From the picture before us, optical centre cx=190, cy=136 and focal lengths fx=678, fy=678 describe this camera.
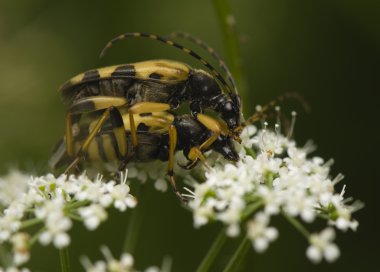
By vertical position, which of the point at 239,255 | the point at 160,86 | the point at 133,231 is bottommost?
the point at 133,231

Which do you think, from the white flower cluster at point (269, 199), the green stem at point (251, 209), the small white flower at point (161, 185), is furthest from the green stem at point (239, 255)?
the small white flower at point (161, 185)

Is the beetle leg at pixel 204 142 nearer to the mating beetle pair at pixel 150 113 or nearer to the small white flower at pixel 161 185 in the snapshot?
the mating beetle pair at pixel 150 113

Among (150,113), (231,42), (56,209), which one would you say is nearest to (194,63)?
(231,42)

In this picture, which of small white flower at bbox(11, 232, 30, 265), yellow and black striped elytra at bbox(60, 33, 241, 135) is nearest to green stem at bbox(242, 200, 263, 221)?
small white flower at bbox(11, 232, 30, 265)

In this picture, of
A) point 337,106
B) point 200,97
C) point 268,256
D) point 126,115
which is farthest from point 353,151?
point 126,115

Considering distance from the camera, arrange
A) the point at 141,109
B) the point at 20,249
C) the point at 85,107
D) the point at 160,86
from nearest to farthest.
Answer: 1. the point at 20,249
2. the point at 141,109
3. the point at 85,107
4. the point at 160,86

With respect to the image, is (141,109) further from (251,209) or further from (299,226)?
(299,226)

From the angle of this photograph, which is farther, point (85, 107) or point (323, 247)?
point (85, 107)

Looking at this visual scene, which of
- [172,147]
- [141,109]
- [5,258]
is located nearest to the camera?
[5,258]
